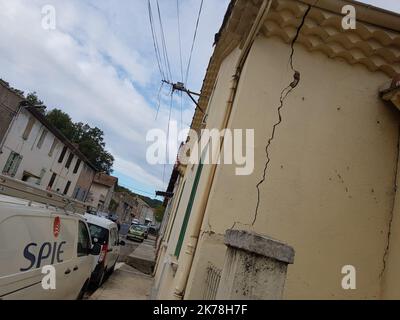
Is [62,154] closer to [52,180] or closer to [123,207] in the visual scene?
[52,180]

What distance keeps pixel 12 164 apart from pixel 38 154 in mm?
3319

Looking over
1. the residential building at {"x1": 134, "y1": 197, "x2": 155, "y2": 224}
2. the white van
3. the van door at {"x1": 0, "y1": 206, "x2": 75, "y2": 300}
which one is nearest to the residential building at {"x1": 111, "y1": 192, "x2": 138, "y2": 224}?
the residential building at {"x1": 134, "y1": 197, "x2": 155, "y2": 224}

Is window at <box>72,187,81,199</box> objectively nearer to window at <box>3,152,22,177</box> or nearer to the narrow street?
window at <box>3,152,22,177</box>

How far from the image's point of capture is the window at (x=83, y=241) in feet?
19.8

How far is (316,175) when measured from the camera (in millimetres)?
4180

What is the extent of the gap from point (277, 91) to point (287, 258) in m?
2.72

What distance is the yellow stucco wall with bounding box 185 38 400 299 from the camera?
154 inches

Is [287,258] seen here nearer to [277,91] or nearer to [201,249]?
[201,249]

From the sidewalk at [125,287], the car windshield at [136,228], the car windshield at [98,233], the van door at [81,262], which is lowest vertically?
the sidewalk at [125,287]

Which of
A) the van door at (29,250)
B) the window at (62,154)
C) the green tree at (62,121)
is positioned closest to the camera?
the van door at (29,250)

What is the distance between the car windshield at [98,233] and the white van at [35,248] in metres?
3.37

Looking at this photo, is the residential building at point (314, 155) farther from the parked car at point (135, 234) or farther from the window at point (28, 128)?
the parked car at point (135, 234)

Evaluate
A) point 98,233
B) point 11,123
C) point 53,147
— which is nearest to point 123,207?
point 53,147

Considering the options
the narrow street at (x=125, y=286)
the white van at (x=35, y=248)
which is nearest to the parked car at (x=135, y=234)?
the narrow street at (x=125, y=286)
